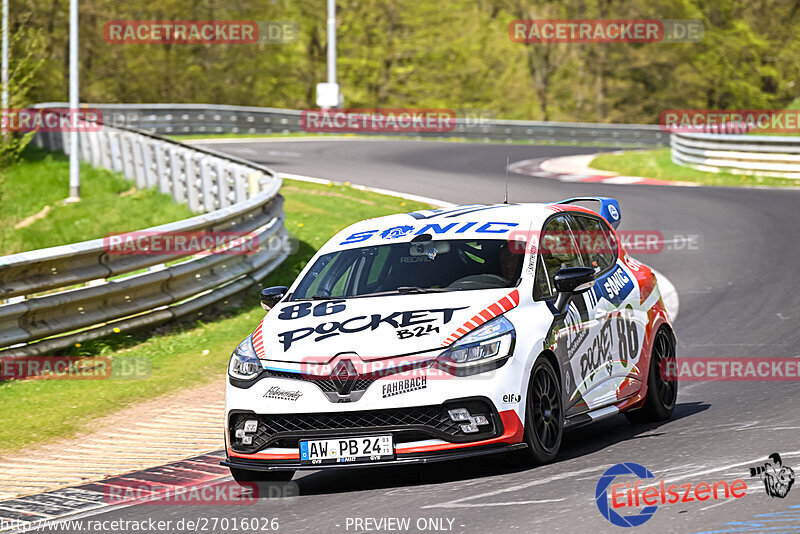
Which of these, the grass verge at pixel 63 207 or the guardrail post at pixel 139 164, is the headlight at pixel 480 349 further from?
the guardrail post at pixel 139 164

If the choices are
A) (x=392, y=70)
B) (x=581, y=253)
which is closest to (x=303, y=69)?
(x=392, y=70)

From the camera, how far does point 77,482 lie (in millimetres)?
8305

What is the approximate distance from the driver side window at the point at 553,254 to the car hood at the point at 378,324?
0.38m

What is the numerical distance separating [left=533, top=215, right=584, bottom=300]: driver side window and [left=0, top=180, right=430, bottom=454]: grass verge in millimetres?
3887

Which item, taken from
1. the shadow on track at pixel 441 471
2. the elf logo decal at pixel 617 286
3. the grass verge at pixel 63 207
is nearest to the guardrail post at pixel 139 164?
the grass verge at pixel 63 207

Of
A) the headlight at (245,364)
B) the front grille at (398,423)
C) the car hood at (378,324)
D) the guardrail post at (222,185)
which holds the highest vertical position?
the car hood at (378,324)

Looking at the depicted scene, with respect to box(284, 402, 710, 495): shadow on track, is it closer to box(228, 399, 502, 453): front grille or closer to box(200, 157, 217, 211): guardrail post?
box(228, 399, 502, 453): front grille

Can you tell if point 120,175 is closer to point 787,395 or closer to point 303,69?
point 787,395

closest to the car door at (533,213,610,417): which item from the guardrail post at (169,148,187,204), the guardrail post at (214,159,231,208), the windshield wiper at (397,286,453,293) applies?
the windshield wiper at (397,286,453,293)

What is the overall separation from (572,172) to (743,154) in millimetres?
4071

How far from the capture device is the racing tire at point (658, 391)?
9133 mm

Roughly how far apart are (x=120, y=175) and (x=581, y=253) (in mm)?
20311

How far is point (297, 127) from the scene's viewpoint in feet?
148

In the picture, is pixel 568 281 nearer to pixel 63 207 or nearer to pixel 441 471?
pixel 441 471
